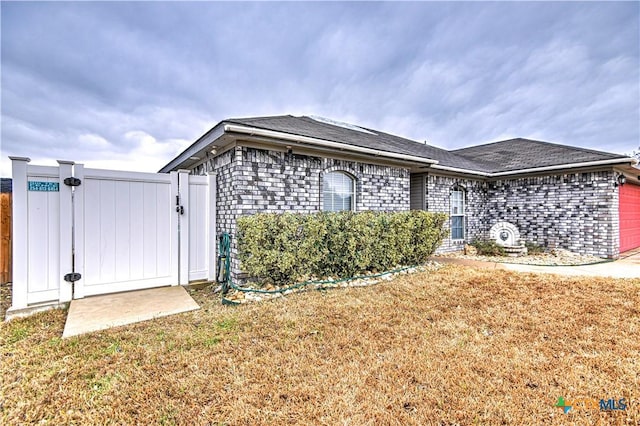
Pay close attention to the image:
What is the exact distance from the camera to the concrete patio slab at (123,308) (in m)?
3.32

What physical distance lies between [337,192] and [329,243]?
1.73m

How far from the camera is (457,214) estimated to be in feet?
32.0

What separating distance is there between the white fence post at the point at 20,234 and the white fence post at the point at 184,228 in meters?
1.90

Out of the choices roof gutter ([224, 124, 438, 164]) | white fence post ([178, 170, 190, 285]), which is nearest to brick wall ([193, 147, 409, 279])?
roof gutter ([224, 124, 438, 164])

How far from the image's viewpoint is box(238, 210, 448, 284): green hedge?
15.0 ft

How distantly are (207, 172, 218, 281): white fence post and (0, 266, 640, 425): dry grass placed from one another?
147cm

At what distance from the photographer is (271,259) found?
181 inches

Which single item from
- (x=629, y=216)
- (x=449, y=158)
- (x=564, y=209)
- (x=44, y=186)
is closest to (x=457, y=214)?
(x=449, y=158)

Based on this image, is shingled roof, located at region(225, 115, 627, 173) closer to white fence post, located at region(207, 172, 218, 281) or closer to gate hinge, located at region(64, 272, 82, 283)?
white fence post, located at region(207, 172, 218, 281)

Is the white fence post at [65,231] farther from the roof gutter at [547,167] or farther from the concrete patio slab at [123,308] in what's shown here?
the roof gutter at [547,167]

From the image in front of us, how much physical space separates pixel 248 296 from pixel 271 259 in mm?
680

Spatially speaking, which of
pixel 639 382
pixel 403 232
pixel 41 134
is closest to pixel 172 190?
pixel 403 232

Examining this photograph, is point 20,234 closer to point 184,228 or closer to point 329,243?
point 184,228

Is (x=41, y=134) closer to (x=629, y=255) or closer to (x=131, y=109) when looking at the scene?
(x=131, y=109)
